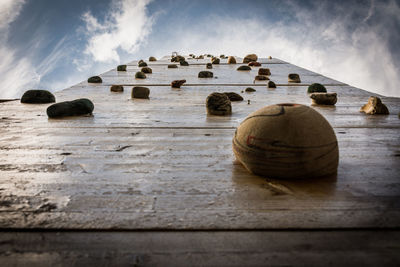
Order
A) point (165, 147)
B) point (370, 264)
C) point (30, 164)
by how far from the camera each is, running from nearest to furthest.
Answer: point (370, 264) < point (30, 164) < point (165, 147)

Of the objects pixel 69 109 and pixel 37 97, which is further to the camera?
pixel 37 97

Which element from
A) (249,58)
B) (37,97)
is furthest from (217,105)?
(249,58)

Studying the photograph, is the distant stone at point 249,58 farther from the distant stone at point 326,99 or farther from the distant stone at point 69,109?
the distant stone at point 69,109

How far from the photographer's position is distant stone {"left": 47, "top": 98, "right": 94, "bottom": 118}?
1.97 meters

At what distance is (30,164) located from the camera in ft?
3.66

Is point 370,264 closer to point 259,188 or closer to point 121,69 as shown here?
point 259,188

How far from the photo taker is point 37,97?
264 centimetres

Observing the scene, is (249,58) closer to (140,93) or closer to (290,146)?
(140,93)

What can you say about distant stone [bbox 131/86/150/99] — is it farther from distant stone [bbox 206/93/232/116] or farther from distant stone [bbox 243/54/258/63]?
distant stone [bbox 243/54/258/63]

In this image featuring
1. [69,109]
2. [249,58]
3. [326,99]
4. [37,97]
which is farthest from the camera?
[249,58]

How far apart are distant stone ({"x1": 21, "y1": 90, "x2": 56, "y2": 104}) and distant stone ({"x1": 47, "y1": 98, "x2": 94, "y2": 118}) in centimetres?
78

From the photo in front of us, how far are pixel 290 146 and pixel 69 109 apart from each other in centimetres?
163

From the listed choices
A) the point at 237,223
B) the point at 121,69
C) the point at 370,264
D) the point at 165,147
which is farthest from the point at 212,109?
the point at 121,69

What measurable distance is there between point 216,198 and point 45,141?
1.03 m
